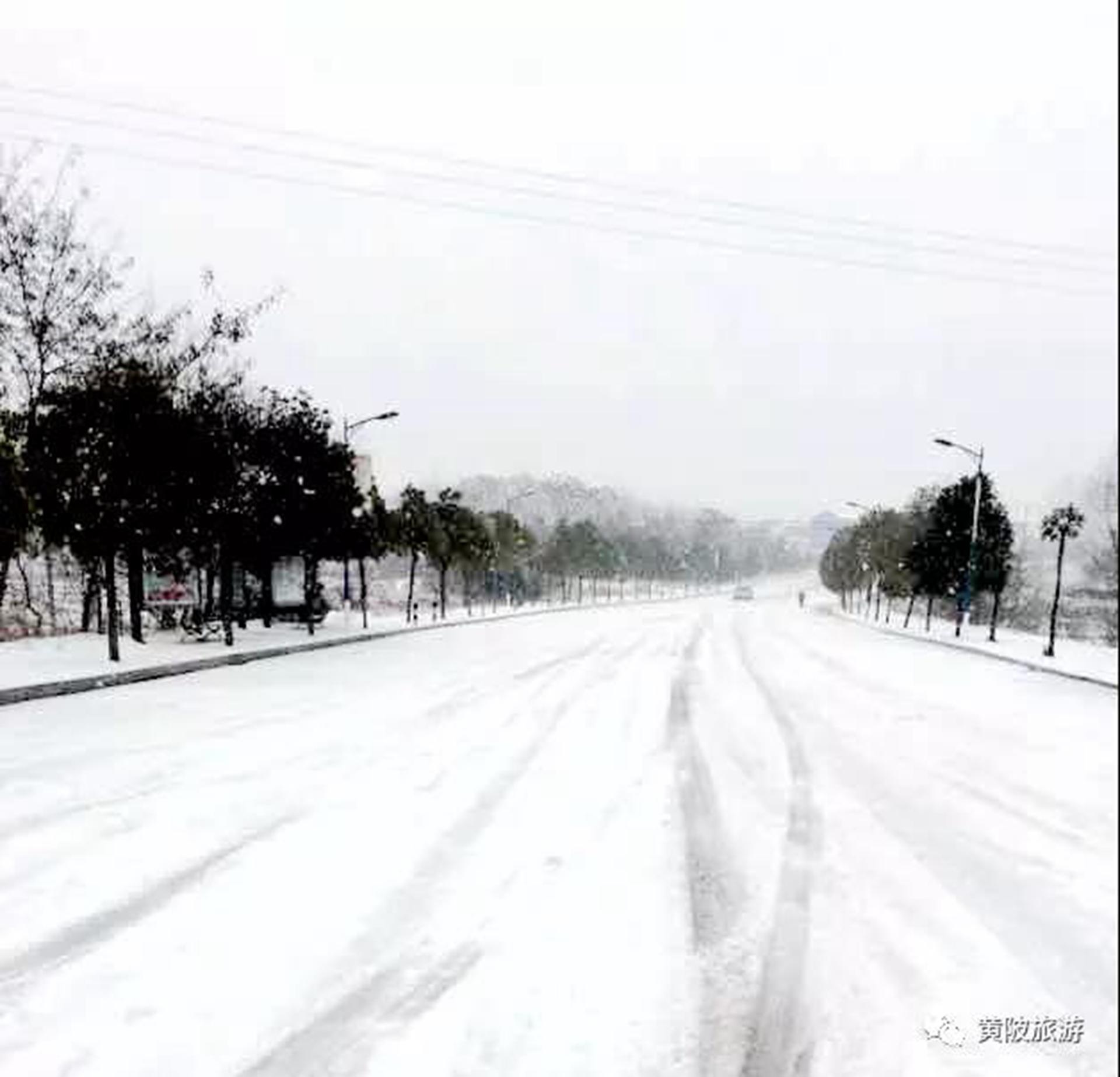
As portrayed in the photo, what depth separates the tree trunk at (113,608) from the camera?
10.9ft

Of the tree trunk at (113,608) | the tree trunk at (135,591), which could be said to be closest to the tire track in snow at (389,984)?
the tree trunk at (113,608)

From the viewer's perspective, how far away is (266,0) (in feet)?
7.99

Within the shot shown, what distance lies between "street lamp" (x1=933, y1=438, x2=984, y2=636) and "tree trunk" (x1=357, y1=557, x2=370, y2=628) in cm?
291

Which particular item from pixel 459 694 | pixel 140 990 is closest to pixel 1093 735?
pixel 459 694

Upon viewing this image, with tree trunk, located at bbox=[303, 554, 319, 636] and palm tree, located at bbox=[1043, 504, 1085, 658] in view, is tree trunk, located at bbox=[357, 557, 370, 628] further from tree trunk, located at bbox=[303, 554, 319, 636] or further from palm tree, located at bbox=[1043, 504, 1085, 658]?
palm tree, located at bbox=[1043, 504, 1085, 658]

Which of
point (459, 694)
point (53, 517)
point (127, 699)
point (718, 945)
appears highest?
point (53, 517)

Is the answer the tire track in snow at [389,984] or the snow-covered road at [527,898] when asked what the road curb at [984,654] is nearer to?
the snow-covered road at [527,898]

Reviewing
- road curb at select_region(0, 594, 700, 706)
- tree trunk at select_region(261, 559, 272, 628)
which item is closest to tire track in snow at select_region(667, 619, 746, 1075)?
road curb at select_region(0, 594, 700, 706)

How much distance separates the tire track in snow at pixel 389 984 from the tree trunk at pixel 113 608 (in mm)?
1484

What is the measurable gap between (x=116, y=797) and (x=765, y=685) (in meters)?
12.8

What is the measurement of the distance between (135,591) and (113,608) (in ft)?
1.60

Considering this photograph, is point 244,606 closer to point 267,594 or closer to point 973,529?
point 267,594

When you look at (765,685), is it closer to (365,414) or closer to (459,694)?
(459,694)

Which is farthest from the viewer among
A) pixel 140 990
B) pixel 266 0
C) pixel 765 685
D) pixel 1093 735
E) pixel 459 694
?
pixel 765 685
